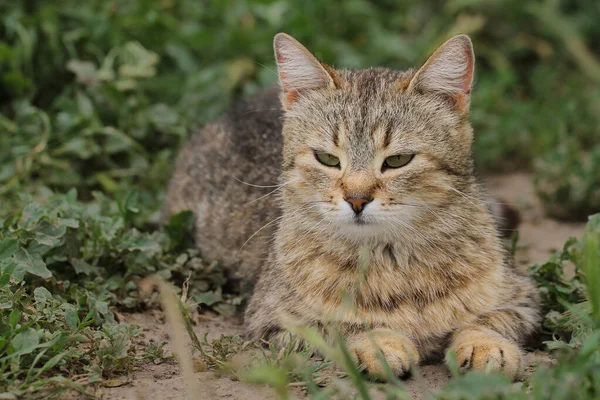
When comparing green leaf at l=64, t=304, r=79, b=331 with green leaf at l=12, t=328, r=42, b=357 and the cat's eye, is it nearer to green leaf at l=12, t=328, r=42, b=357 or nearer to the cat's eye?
green leaf at l=12, t=328, r=42, b=357

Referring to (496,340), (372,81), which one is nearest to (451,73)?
(372,81)

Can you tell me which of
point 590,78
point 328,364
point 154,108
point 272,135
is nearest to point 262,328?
point 328,364

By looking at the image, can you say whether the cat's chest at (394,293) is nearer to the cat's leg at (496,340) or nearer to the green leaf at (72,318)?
the cat's leg at (496,340)

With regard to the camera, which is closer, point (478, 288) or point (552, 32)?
point (478, 288)

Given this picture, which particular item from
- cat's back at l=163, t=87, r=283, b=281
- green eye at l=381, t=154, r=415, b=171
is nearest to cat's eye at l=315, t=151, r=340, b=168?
green eye at l=381, t=154, r=415, b=171

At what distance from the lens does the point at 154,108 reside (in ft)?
21.0

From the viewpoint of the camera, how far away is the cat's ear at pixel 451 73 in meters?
3.91

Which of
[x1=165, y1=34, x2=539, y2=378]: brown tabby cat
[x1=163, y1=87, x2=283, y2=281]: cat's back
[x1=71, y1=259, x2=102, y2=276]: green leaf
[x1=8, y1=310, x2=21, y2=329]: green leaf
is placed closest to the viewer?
[x1=8, y1=310, x2=21, y2=329]: green leaf

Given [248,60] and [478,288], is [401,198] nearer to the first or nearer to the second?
[478,288]

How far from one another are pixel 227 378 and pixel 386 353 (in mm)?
677

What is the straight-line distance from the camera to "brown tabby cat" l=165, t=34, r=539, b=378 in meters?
3.74

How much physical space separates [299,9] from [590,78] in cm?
272

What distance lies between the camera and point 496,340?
3.76m

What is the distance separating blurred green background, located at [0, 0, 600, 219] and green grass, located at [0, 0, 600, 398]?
14 millimetres
